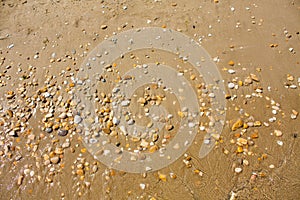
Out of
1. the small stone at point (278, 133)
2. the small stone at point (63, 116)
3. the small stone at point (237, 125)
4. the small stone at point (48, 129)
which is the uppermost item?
the small stone at point (63, 116)

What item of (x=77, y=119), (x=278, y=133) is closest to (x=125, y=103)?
(x=77, y=119)

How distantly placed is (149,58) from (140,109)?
1.10m

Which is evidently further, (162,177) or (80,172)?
(80,172)

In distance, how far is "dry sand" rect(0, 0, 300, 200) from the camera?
11.5ft

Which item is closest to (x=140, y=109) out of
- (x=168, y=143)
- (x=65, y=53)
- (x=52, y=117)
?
(x=168, y=143)

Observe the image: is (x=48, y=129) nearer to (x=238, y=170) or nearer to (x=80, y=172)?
(x=80, y=172)

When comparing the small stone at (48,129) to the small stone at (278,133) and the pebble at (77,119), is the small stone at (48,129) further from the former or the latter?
the small stone at (278,133)

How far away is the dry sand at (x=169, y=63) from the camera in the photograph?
3496mm

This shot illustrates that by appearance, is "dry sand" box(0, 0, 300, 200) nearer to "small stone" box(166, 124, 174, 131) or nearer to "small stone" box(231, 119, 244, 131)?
"small stone" box(231, 119, 244, 131)

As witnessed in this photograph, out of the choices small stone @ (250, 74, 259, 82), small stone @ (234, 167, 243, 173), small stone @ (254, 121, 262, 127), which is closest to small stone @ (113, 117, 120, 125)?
small stone @ (234, 167, 243, 173)

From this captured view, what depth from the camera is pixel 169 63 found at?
4762mm

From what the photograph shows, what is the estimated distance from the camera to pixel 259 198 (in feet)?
10.7

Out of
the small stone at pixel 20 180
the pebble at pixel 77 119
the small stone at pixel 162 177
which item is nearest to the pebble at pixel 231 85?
the small stone at pixel 162 177

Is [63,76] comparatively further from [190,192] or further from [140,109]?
[190,192]
